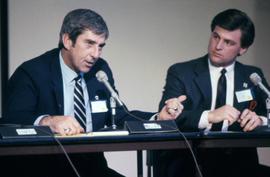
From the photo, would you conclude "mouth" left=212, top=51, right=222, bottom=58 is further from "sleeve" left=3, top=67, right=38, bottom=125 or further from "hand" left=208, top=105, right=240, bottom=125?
"sleeve" left=3, top=67, right=38, bottom=125

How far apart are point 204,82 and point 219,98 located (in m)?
0.13

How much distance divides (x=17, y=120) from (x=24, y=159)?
0.27 metres

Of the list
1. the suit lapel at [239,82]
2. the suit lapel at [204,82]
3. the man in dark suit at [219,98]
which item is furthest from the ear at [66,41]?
the suit lapel at [239,82]

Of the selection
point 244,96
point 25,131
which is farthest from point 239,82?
point 25,131

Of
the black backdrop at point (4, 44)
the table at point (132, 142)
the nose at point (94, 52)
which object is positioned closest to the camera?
the table at point (132, 142)

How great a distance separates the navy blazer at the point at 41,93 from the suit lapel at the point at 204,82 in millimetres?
383

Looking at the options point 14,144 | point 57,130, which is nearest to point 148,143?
point 57,130

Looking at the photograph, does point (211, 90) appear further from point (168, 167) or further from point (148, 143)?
point (148, 143)

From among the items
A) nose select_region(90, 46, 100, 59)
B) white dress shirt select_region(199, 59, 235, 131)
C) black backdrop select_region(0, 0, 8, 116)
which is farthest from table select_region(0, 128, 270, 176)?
black backdrop select_region(0, 0, 8, 116)

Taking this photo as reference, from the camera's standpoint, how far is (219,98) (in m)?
3.27

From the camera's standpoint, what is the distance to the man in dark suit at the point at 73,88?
2.91 m

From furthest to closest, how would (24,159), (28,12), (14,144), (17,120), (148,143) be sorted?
(28,12) < (17,120) < (24,159) < (148,143) < (14,144)

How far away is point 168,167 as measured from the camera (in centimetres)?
295

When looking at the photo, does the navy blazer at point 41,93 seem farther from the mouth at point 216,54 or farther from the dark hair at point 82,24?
the mouth at point 216,54
